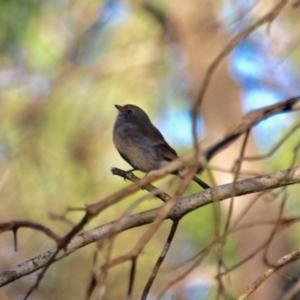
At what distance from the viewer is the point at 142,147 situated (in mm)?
4977

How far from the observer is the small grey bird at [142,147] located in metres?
4.92

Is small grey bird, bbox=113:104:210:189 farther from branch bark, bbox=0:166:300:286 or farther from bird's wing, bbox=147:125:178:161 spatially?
branch bark, bbox=0:166:300:286

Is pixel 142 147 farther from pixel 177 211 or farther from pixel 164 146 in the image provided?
pixel 177 211

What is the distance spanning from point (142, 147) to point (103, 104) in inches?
145

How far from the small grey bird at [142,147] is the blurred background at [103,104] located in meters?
1.31

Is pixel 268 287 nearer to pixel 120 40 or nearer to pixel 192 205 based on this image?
pixel 120 40

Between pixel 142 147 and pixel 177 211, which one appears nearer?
pixel 177 211

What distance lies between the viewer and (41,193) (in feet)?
22.9

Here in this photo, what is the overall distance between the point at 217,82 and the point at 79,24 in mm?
2256

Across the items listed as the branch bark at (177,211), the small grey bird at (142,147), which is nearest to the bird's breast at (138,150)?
the small grey bird at (142,147)

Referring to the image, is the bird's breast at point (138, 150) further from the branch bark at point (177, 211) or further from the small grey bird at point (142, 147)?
the branch bark at point (177, 211)

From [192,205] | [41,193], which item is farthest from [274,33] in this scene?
[192,205]

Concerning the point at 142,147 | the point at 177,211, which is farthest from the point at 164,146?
the point at 177,211

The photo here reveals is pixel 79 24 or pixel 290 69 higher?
pixel 79 24
